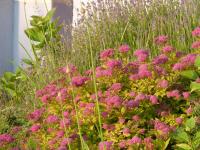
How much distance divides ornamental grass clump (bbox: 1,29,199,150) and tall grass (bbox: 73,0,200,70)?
133 centimetres

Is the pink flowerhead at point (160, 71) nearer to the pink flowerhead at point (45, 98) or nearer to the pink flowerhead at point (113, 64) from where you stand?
the pink flowerhead at point (113, 64)

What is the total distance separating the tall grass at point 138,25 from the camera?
16.9 feet

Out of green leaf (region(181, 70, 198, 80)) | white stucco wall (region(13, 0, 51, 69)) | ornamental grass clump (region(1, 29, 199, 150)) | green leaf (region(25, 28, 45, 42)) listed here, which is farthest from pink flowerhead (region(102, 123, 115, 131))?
white stucco wall (region(13, 0, 51, 69))

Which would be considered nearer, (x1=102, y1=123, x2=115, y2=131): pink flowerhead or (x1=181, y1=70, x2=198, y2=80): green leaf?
(x1=102, y1=123, x2=115, y2=131): pink flowerhead

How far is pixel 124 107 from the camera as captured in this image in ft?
10.4

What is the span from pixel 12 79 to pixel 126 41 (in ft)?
6.99

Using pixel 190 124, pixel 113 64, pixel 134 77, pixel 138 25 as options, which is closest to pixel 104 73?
pixel 113 64

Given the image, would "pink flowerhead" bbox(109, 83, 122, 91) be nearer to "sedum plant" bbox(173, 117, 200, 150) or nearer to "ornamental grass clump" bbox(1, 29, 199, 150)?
"ornamental grass clump" bbox(1, 29, 199, 150)

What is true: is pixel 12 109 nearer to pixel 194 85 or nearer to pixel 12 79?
pixel 12 79

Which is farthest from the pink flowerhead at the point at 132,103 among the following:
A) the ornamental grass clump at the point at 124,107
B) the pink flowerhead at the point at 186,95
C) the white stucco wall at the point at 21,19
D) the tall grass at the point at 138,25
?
the white stucco wall at the point at 21,19

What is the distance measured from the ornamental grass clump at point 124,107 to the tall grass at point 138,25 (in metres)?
1.33

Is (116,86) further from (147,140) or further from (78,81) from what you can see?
(147,140)

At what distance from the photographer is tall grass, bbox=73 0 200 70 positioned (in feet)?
16.9

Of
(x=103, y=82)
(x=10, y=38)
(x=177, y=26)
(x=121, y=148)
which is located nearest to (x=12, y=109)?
(x=177, y=26)
